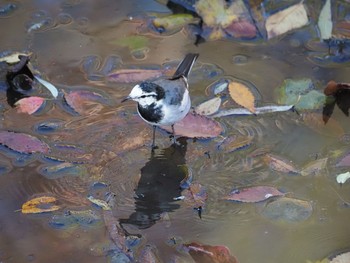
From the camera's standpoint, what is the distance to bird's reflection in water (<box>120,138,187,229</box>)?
202 inches

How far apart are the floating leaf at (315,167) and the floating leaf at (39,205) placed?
199 cm

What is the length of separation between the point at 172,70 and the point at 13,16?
1.87 m

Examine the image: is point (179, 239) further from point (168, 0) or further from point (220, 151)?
point (168, 0)

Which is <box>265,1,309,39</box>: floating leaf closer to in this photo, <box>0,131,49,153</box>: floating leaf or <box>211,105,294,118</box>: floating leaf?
<box>211,105,294,118</box>: floating leaf

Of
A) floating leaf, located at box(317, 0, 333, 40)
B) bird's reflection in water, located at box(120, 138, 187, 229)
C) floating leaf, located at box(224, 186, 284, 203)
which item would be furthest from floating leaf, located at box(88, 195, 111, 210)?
floating leaf, located at box(317, 0, 333, 40)

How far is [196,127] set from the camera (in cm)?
596

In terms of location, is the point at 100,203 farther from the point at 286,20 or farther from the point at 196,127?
the point at 286,20

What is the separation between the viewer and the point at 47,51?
6.73 metres

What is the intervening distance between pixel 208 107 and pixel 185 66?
43 cm

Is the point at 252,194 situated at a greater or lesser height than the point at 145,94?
lesser

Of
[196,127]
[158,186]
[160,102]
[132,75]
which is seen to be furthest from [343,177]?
[132,75]

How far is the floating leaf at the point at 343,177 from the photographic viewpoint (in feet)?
17.8

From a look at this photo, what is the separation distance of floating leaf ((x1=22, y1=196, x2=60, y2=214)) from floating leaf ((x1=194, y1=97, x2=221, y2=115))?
160cm

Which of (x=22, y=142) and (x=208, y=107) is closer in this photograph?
(x=22, y=142)
